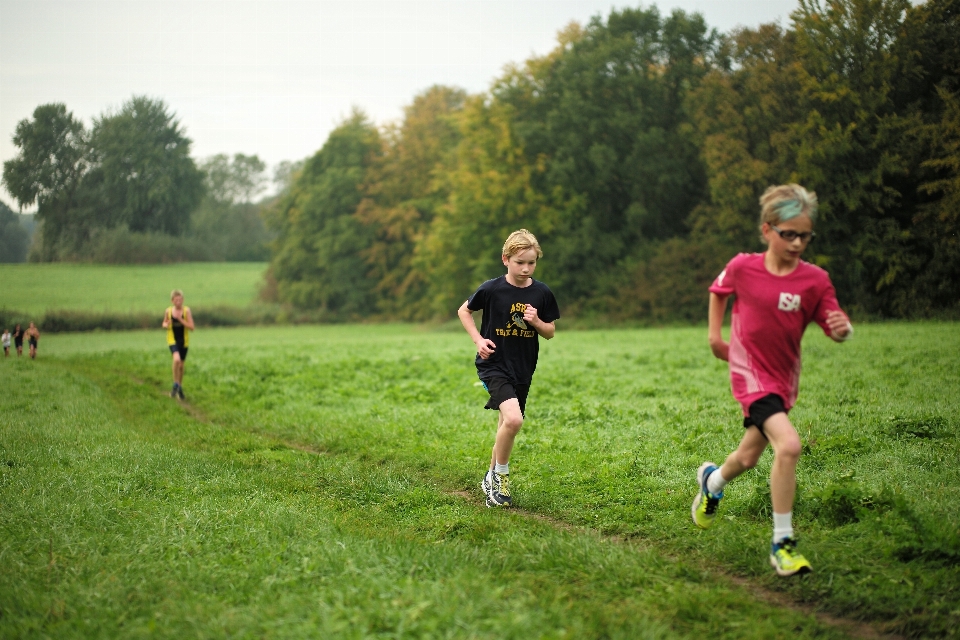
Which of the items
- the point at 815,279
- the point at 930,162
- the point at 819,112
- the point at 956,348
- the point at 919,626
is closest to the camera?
the point at 919,626

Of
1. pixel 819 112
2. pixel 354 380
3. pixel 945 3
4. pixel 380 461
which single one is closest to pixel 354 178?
pixel 819 112

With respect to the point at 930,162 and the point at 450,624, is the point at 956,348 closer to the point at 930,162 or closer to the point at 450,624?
the point at 450,624

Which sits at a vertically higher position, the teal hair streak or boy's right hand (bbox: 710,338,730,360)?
the teal hair streak

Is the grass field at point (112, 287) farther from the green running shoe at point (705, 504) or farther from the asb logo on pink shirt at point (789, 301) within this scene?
the asb logo on pink shirt at point (789, 301)

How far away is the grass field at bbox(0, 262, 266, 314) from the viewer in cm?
3412

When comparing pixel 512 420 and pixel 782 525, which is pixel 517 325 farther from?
pixel 782 525

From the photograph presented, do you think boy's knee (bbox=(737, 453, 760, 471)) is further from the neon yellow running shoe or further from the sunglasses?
the sunglasses

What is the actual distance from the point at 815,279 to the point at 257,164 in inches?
4266

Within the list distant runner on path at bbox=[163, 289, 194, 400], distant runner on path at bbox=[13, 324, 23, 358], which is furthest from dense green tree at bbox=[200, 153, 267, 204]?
distant runner on path at bbox=[163, 289, 194, 400]

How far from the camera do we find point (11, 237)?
34.1 m

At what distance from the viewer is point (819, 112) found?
37.9m

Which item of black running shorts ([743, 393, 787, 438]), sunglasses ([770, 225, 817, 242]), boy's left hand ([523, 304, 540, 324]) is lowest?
black running shorts ([743, 393, 787, 438])

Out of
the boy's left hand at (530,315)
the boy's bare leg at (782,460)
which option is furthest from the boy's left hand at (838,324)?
the boy's left hand at (530,315)

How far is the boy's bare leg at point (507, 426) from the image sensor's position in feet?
22.9
